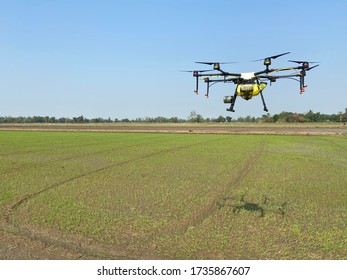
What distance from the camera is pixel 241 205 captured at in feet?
33.8

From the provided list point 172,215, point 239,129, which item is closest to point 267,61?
point 172,215

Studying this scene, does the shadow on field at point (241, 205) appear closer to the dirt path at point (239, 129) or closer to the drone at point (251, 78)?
the drone at point (251, 78)

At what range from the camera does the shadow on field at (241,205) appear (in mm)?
9648

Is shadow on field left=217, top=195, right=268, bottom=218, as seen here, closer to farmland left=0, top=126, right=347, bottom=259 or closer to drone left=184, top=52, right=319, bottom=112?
farmland left=0, top=126, right=347, bottom=259

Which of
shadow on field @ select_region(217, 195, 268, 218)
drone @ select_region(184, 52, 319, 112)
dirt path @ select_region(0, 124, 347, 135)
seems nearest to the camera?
drone @ select_region(184, 52, 319, 112)

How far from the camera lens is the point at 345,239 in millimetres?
7164

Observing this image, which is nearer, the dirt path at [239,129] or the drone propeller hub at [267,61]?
the drone propeller hub at [267,61]

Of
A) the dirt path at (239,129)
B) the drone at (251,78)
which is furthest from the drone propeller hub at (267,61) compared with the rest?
the dirt path at (239,129)

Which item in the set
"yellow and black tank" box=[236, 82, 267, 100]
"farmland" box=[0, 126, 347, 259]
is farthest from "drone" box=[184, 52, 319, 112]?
"farmland" box=[0, 126, 347, 259]

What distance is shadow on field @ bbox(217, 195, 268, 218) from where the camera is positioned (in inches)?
380

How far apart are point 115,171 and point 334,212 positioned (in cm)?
1251

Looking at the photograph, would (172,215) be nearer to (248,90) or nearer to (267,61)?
(248,90)

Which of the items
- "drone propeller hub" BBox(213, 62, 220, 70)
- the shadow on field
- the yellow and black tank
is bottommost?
the shadow on field
